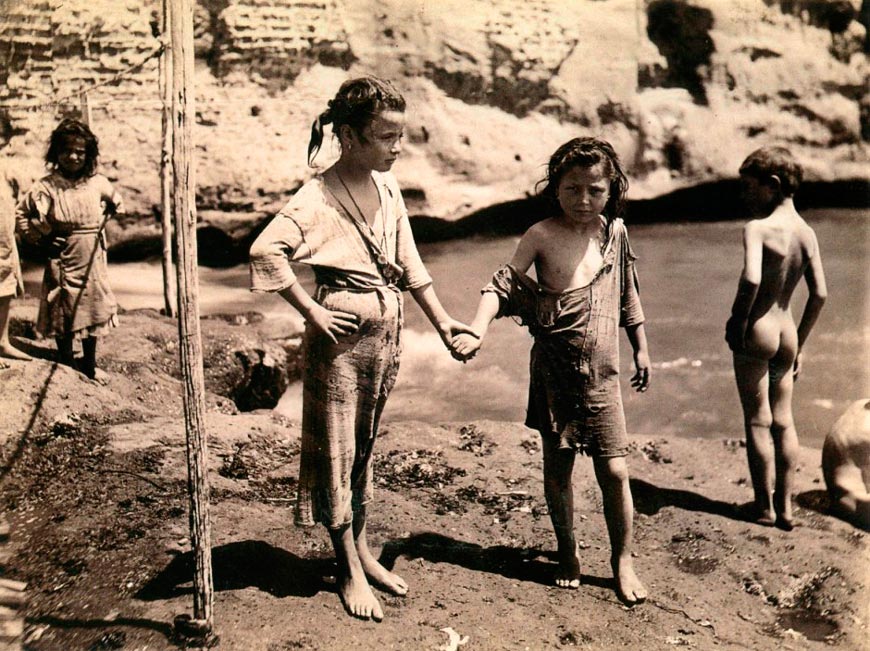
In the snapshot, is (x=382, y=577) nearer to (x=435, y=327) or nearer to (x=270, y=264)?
(x=435, y=327)

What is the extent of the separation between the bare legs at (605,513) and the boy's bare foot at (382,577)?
576 mm

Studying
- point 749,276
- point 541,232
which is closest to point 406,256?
point 541,232

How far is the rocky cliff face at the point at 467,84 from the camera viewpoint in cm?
492

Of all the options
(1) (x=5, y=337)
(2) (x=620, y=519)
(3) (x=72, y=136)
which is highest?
(3) (x=72, y=136)

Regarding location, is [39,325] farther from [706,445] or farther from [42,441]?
[706,445]

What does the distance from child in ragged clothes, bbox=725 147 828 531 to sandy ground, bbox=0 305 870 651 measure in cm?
24

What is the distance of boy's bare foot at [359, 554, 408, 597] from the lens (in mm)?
2822

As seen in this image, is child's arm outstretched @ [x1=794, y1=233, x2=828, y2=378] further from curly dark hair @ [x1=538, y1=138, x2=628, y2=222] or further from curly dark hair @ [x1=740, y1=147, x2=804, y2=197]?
curly dark hair @ [x1=538, y1=138, x2=628, y2=222]

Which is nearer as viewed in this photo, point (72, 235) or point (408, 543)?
point (408, 543)

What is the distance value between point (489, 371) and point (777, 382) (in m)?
1.99

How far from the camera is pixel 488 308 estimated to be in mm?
2834

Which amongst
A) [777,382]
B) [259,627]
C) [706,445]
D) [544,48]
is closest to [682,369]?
[706,445]

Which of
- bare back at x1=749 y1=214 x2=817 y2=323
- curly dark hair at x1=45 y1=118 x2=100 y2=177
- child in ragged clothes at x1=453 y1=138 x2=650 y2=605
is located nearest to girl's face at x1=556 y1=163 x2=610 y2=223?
child in ragged clothes at x1=453 y1=138 x2=650 y2=605

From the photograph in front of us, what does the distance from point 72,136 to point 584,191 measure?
289 cm
